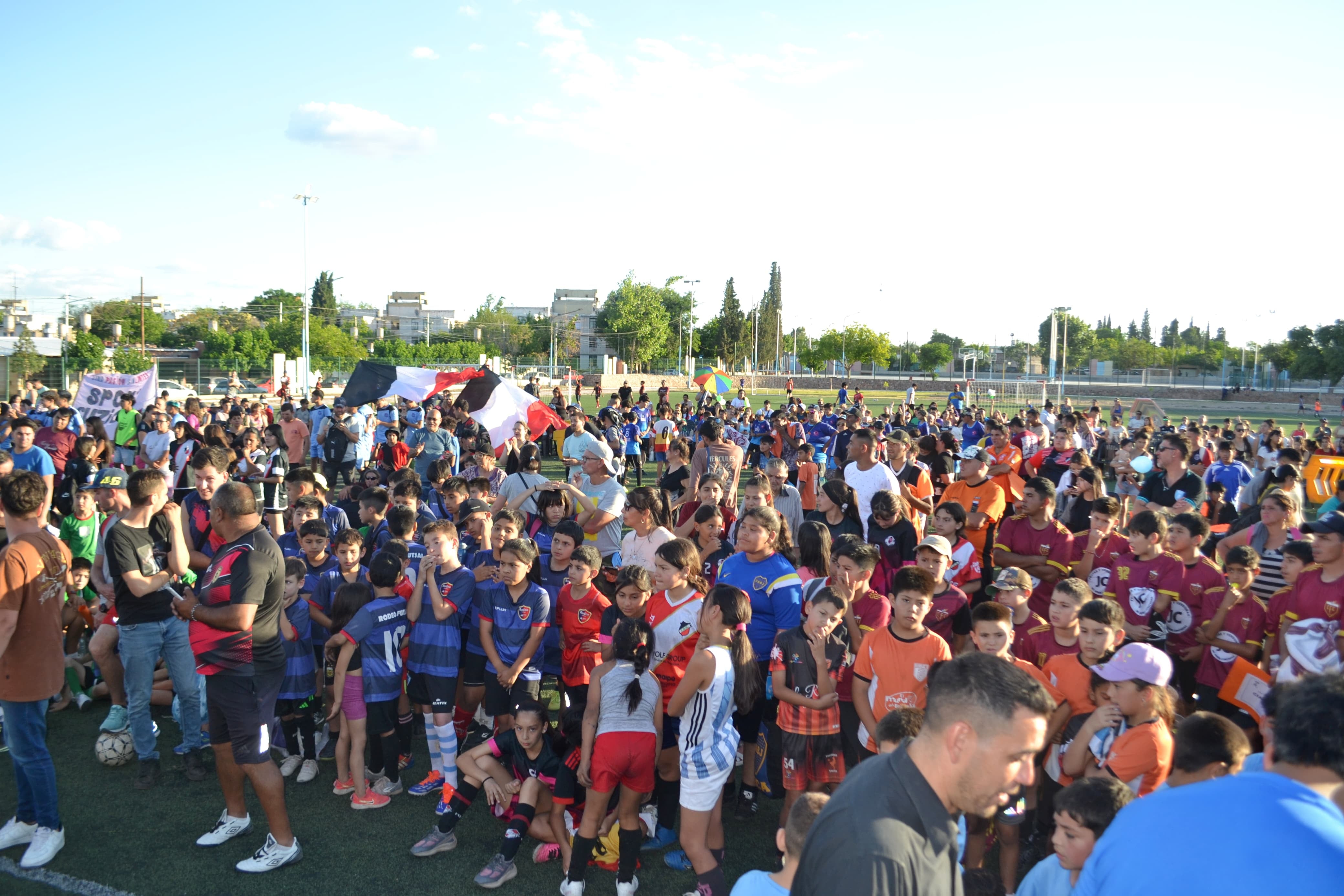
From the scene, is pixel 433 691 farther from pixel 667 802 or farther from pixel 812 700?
pixel 812 700

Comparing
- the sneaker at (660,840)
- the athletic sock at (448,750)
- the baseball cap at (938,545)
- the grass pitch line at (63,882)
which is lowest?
the grass pitch line at (63,882)

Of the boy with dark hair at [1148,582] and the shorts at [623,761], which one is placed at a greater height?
the boy with dark hair at [1148,582]

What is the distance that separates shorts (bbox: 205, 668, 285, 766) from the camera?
13.9 feet

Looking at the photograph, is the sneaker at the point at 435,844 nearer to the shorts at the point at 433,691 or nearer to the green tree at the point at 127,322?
the shorts at the point at 433,691

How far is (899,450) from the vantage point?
921 centimetres

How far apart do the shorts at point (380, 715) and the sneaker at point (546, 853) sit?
48.6 inches

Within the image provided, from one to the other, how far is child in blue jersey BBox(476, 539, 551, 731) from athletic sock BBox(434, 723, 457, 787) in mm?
324

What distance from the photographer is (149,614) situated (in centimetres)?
521

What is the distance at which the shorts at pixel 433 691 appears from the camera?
16.2 ft

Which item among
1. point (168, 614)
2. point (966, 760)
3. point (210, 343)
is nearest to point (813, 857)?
point (966, 760)

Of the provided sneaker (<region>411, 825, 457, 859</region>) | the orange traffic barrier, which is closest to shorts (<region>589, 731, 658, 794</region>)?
sneaker (<region>411, 825, 457, 859</region>)

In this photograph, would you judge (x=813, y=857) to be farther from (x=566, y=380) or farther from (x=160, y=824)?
(x=566, y=380)

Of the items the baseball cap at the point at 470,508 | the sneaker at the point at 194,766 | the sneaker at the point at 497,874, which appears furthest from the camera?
the baseball cap at the point at 470,508

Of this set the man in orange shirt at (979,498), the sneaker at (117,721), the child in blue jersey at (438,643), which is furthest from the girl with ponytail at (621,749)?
the man in orange shirt at (979,498)
